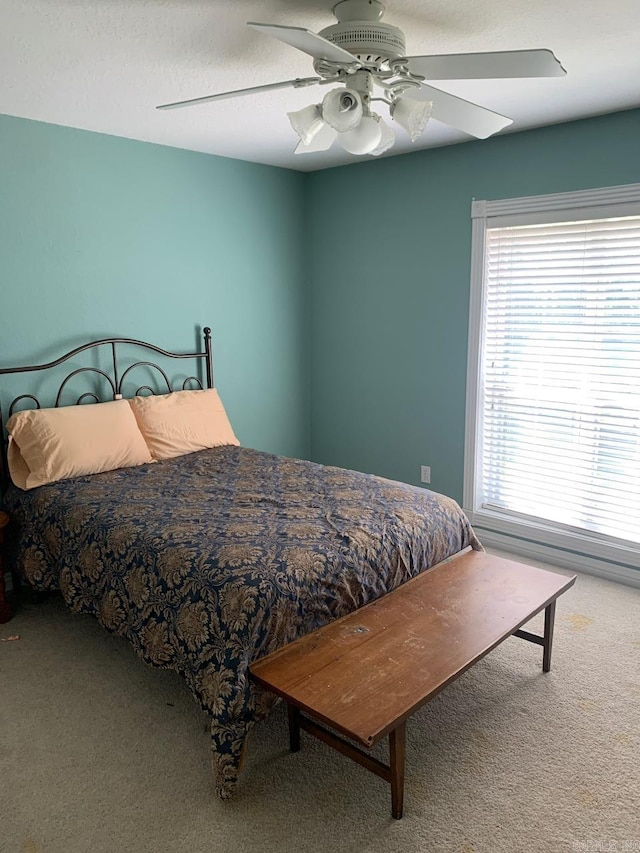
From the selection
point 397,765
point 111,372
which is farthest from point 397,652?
point 111,372

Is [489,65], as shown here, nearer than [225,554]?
Yes

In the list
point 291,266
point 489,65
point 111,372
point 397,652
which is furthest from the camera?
point 291,266

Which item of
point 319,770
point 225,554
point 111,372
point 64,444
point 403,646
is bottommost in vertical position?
point 319,770

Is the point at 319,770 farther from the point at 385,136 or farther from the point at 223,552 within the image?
the point at 385,136

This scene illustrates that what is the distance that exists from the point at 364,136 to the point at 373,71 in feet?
0.67

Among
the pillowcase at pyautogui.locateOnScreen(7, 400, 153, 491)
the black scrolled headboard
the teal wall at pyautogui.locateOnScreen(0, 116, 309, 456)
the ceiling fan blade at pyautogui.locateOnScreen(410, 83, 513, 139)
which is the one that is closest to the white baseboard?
the teal wall at pyautogui.locateOnScreen(0, 116, 309, 456)

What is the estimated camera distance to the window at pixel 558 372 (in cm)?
346

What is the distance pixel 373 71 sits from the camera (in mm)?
2059

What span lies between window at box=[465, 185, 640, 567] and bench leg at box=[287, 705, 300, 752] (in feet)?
7.09

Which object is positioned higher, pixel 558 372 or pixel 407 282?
pixel 407 282

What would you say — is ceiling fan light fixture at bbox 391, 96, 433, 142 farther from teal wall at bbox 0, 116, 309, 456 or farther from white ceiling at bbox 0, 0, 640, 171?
teal wall at bbox 0, 116, 309, 456

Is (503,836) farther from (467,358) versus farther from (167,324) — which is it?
(167,324)

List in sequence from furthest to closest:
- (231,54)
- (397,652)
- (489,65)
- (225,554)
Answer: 1. (231,54)
2. (225,554)
3. (397,652)
4. (489,65)

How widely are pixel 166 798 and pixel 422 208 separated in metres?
3.57
